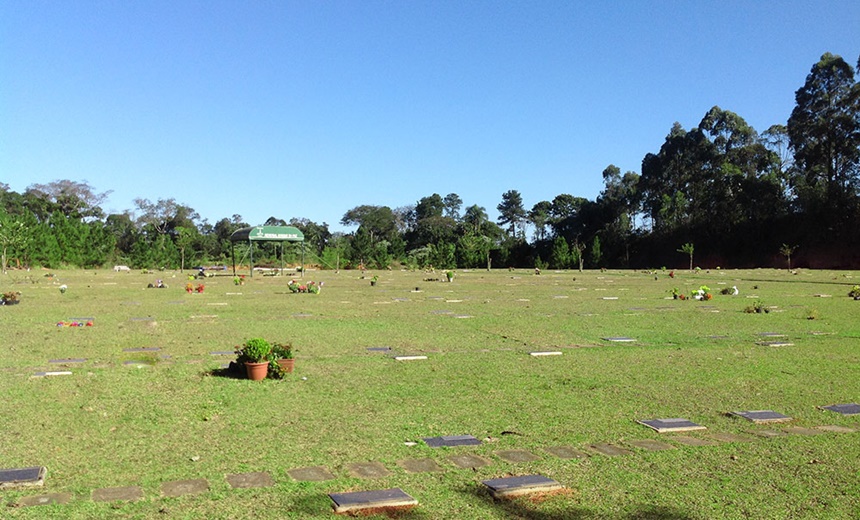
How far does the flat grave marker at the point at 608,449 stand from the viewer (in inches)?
177

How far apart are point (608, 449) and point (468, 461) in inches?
40.1

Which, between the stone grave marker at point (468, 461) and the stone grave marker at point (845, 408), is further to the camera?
the stone grave marker at point (845, 408)

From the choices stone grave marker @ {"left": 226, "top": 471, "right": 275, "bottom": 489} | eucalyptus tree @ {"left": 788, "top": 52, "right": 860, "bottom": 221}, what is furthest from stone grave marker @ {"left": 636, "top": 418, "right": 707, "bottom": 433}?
eucalyptus tree @ {"left": 788, "top": 52, "right": 860, "bottom": 221}

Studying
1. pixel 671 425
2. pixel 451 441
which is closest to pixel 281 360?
pixel 451 441

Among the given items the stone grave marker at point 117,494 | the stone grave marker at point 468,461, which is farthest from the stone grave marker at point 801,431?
the stone grave marker at point 117,494

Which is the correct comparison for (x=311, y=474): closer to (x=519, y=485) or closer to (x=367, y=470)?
(x=367, y=470)

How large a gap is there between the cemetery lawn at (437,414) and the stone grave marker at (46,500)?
0.05 m

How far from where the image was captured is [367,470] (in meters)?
4.09

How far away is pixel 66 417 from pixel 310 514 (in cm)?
300

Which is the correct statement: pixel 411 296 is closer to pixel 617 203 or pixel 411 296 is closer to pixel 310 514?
pixel 310 514

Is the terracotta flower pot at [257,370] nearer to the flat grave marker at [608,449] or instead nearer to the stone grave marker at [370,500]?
the stone grave marker at [370,500]

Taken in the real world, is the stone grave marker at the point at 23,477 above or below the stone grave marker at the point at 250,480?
above

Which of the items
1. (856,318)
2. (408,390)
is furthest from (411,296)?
(408,390)

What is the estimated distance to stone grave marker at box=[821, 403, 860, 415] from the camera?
5.71 metres
